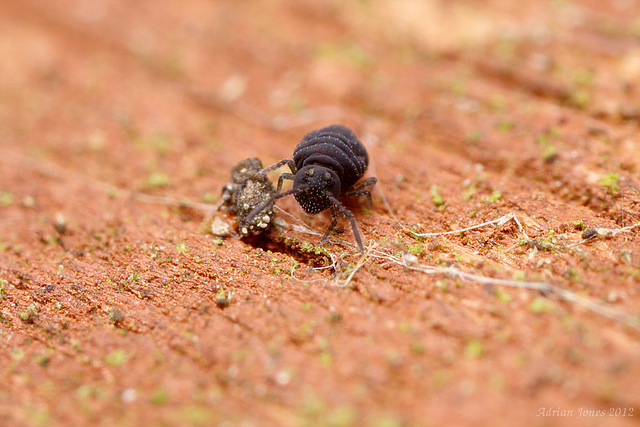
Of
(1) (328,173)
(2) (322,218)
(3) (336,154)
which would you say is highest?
(3) (336,154)

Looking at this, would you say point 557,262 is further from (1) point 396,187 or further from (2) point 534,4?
(2) point 534,4

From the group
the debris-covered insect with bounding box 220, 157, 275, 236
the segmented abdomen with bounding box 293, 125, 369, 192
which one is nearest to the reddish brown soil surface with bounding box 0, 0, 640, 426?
the debris-covered insect with bounding box 220, 157, 275, 236

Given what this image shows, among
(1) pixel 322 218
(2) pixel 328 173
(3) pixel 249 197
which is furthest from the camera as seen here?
(1) pixel 322 218

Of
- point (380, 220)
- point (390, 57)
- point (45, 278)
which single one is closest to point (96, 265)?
point (45, 278)

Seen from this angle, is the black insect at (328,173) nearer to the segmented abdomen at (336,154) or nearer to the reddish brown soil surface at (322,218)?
the segmented abdomen at (336,154)

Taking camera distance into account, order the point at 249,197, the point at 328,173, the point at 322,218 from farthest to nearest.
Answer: the point at 322,218 < the point at 249,197 < the point at 328,173

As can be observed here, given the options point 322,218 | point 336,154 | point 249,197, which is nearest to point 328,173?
point 336,154

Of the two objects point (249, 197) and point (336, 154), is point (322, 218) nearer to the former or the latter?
point (336, 154)

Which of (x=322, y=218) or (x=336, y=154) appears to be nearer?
(x=336, y=154)
